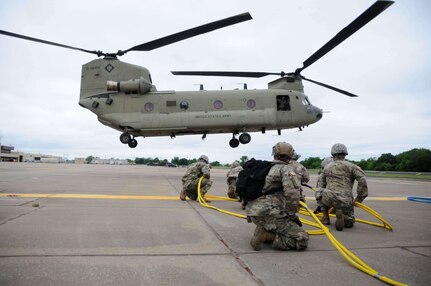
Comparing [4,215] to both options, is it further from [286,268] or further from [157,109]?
[157,109]

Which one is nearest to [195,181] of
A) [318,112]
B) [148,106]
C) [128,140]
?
[148,106]

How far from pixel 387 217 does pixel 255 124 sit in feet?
33.5

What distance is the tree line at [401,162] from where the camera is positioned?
159 ft

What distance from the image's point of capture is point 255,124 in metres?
16.0

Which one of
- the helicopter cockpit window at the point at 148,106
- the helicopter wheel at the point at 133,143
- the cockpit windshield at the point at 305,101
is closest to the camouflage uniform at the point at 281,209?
the helicopter cockpit window at the point at 148,106

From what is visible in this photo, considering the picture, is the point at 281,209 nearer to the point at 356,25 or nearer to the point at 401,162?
the point at 356,25

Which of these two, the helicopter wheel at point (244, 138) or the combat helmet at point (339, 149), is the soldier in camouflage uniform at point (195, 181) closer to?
the combat helmet at point (339, 149)

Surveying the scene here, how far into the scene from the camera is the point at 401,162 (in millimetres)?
53938

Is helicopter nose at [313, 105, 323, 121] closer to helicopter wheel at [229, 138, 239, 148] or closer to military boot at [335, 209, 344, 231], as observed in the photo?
helicopter wheel at [229, 138, 239, 148]

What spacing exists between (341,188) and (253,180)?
229cm

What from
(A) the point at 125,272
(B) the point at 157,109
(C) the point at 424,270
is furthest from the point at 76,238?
(B) the point at 157,109

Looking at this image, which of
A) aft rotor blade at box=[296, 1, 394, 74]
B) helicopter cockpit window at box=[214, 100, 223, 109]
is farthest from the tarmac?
Result: helicopter cockpit window at box=[214, 100, 223, 109]

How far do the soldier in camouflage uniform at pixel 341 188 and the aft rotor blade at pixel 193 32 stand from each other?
22.2 ft

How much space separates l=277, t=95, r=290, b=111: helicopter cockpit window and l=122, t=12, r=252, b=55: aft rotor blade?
6753 mm
